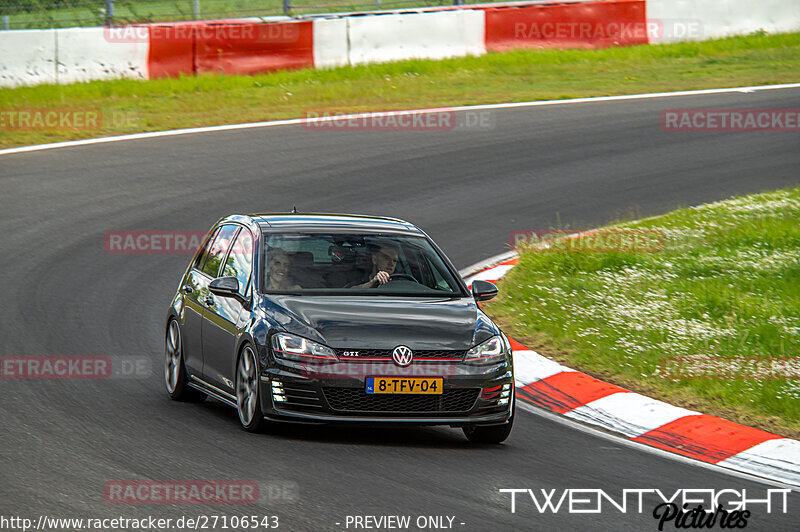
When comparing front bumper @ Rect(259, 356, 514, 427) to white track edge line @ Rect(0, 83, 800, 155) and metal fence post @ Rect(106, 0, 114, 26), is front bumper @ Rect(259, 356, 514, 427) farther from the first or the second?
metal fence post @ Rect(106, 0, 114, 26)

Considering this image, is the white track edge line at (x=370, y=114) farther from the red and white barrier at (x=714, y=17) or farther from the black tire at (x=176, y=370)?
the black tire at (x=176, y=370)

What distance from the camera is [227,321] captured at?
8.41 m

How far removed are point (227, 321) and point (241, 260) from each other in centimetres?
59

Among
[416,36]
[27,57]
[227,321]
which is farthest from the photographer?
[416,36]

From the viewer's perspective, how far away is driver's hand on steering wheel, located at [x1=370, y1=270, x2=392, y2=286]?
8.56m

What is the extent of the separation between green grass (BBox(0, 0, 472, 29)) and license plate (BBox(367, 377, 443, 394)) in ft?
50.0

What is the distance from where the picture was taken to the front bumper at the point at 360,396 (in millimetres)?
7539

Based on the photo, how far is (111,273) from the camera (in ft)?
42.7

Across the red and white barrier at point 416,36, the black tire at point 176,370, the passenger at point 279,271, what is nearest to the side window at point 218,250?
the black tire at point 176,370

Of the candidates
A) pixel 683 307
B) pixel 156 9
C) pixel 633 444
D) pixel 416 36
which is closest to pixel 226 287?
pixel 633 444

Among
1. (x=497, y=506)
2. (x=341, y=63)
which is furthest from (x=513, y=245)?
(x=341, y=63)

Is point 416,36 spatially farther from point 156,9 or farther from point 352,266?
point 352,266

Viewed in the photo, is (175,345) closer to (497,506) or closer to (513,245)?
(497,506)

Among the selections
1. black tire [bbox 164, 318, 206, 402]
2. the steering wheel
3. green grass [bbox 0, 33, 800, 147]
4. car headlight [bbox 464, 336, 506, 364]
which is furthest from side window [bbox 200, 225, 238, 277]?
green grass [bbox 0, 33, 800, 147]
